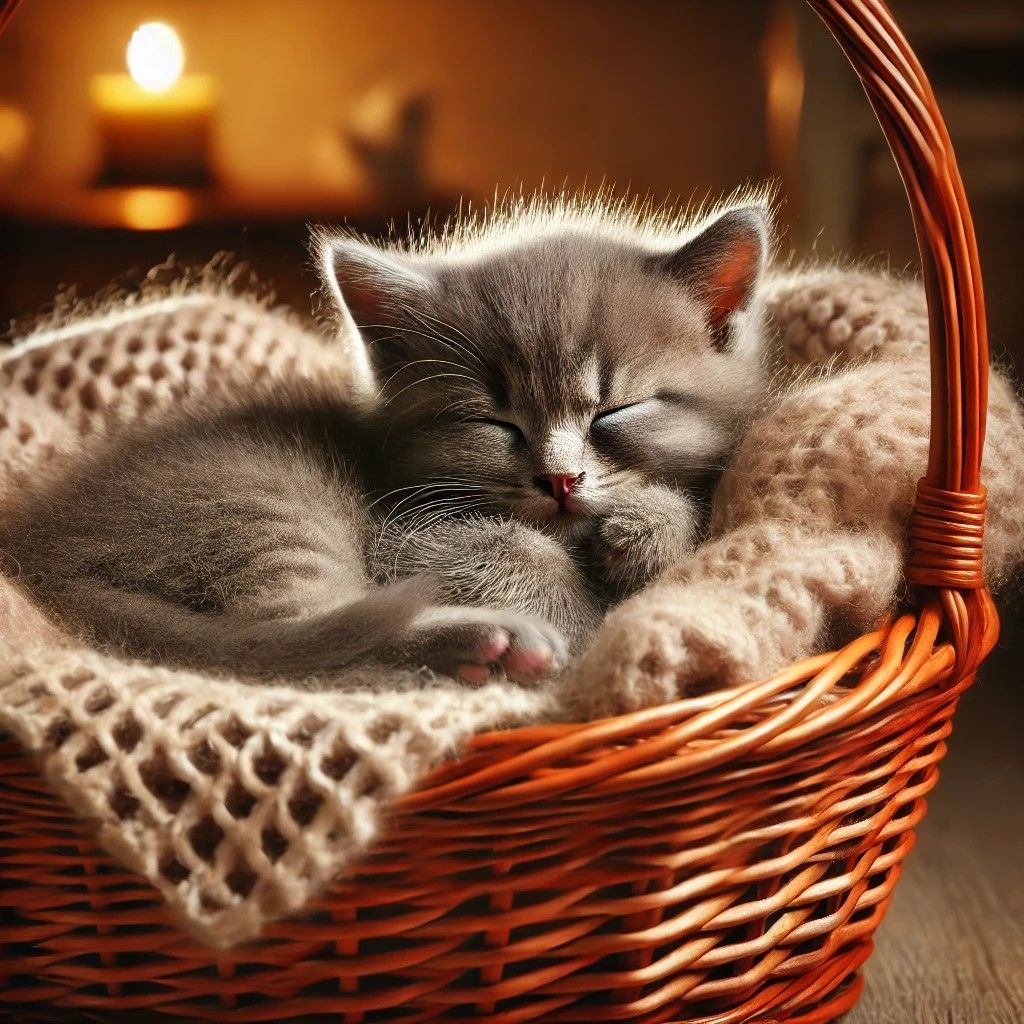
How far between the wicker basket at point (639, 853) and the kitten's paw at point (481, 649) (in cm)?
13

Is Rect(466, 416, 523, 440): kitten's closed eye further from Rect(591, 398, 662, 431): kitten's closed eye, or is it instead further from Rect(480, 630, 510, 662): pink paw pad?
Rect(480, 630, 510, 662): pink paw pad

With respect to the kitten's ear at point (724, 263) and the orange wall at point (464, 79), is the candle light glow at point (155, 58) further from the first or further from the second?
the kitten's ear at point (724, 263)

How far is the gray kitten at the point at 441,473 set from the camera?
87 cm

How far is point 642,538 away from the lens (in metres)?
0.95

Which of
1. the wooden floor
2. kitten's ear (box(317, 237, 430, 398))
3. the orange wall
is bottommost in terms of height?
the wooden floor

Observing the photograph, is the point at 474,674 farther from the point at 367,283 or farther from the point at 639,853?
the point at 367,283

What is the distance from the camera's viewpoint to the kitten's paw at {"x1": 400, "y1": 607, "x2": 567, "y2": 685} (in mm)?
779

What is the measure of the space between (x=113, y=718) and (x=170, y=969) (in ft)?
0.54

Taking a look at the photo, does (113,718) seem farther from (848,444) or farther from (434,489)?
(848,444)

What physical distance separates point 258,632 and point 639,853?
0.31 meters

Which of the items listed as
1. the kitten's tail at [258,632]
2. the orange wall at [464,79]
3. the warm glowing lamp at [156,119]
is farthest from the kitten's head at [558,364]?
the warm glowing lamp at [156,119]

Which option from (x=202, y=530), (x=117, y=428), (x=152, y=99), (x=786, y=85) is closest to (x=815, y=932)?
(x=202, y=530)

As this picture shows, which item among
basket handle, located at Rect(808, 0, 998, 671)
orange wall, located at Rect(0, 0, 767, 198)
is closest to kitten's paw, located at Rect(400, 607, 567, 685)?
basket handle, located at Rect(808, 0, 998, 671)

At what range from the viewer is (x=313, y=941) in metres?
0.68
